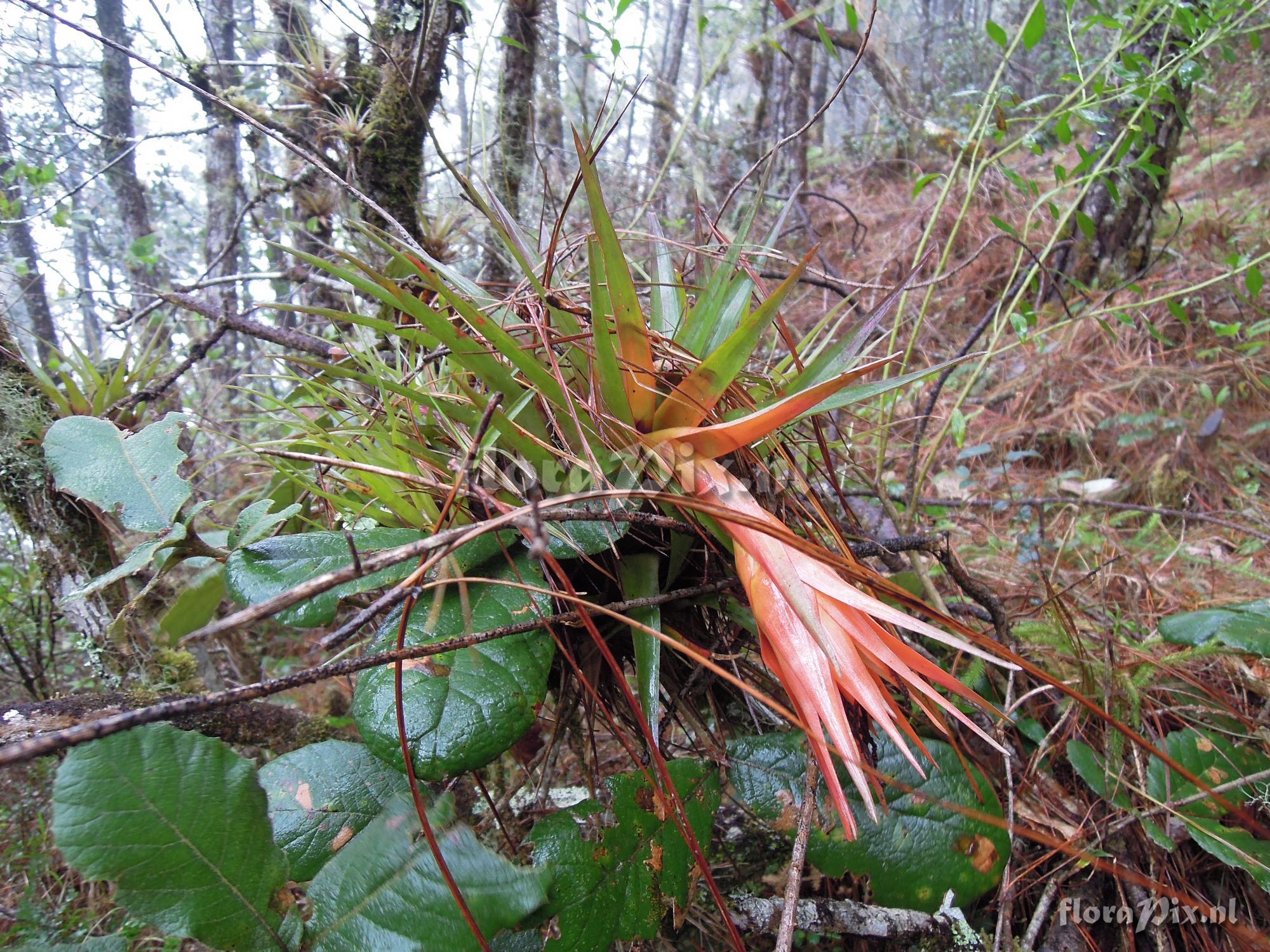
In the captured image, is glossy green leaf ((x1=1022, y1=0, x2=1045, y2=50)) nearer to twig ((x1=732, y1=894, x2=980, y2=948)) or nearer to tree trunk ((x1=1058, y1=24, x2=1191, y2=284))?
twig ((x1=732, y1=894, x2=980, y2=948))

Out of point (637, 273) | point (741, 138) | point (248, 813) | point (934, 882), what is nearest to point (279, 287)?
point (637, 273)

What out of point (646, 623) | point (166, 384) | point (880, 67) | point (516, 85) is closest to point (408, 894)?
point (646, 623)

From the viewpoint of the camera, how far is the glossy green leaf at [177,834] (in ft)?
1.51

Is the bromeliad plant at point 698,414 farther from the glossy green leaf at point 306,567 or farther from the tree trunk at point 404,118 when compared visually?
the tree trunk at point 404,118

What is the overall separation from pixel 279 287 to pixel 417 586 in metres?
2.34

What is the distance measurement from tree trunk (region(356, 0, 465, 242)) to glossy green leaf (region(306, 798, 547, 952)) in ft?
4.45

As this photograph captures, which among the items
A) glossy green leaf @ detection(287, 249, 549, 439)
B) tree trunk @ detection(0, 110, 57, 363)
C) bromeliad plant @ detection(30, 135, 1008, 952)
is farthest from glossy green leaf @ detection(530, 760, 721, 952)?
tree trunk @ detection(0, 110, 57, 363)

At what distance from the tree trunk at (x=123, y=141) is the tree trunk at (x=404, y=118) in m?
1.02

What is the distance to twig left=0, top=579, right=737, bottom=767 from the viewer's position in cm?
34

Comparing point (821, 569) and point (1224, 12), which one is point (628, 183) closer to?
point (1224, 12)

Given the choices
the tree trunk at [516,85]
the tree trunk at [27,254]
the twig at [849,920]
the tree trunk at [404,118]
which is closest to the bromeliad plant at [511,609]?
the twig at [849,920]

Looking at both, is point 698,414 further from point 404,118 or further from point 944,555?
point 404,118

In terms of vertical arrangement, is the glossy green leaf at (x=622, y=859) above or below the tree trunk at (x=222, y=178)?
below

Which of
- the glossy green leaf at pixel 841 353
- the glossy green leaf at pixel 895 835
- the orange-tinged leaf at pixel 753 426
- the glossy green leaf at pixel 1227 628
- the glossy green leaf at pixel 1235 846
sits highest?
the glossy green leaf at pixel 841 353
